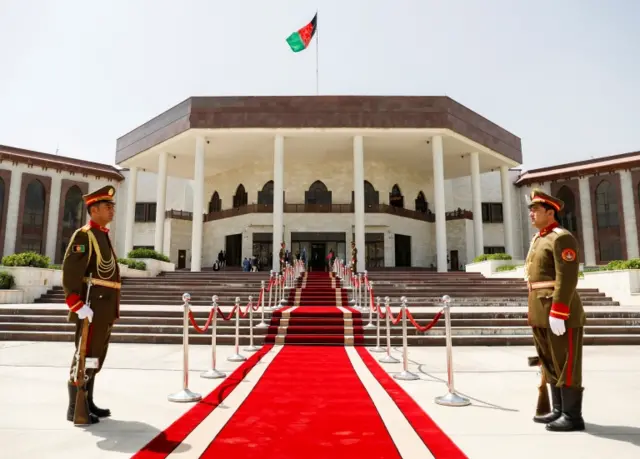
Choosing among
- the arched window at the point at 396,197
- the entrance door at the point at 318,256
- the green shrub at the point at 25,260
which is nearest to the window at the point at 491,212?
the arched window at the point at 396,197

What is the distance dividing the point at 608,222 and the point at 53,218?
39.0 meters

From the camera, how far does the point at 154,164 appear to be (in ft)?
95.6

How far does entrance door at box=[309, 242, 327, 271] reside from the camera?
27.8 meters

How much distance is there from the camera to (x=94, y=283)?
398 cm

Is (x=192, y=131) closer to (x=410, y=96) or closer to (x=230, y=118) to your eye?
(x=230, y=118)

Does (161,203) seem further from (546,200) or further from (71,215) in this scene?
(546,200)

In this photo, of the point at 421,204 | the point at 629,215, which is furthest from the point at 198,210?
the point at 629,215

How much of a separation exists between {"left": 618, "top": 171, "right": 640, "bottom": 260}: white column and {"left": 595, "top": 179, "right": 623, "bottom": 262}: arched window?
1.60 feet

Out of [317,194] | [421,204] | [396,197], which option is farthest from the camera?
[421,204]

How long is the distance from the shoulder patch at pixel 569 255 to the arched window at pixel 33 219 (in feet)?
111

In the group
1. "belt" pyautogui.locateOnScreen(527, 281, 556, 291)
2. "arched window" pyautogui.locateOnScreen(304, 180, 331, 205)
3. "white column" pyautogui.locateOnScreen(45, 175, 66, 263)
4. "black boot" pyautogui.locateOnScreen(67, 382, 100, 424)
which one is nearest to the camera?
"belt" pyautogui.locateOnScreen(527, 281, 556, 291)

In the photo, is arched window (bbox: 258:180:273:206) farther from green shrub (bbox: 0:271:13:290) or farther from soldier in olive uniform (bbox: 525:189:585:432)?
soldier in olive uniform (bbox: 525:189:585:432)

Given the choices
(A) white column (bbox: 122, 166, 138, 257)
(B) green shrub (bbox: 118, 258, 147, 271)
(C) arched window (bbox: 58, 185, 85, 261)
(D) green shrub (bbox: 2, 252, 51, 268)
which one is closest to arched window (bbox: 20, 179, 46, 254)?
(C) arched window (bbox: 58, 185, 85, 261)

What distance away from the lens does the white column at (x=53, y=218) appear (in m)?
30.4
